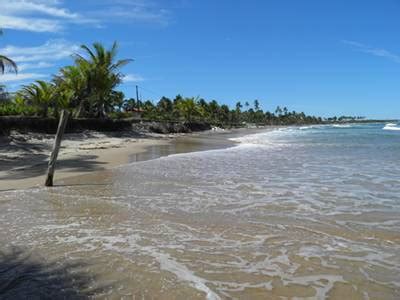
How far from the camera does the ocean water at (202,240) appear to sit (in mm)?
5254

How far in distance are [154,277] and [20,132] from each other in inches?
971

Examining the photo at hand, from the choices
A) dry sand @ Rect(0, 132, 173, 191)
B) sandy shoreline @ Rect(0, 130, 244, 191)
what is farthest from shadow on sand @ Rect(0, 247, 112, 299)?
dry sand @ Rect(0, 132, 173, 191)

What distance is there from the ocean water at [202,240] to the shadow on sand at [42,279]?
0.01 m

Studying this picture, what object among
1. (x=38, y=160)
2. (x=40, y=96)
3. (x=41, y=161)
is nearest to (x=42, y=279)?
(x=41, y=161)

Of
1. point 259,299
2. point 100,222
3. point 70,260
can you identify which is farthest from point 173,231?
point 259,299

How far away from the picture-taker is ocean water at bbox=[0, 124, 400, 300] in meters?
5.25

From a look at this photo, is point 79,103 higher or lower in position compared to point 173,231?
higher

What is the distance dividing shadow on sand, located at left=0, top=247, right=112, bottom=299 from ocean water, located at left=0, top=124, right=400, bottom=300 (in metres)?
0.01

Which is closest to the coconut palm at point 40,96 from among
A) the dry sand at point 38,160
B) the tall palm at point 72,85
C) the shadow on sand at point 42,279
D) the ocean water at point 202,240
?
the tall palm at point 72,85

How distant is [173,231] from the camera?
7.75 m

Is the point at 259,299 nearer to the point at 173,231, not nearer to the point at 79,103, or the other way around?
the point at 173,231

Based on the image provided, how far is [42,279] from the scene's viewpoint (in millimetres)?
5434

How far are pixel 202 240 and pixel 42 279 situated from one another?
268 centimetres

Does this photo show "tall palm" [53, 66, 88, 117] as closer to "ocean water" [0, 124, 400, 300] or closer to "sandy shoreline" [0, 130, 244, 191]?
"sandy shoreline" [0, 130, 244, 191]
